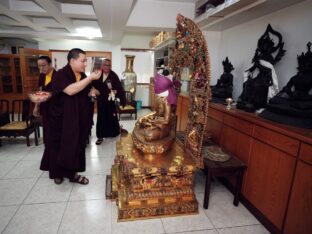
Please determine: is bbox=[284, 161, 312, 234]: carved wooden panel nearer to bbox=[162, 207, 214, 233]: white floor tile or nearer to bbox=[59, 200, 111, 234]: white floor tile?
bbox=[162, 207, 214, 233]: white floor tile

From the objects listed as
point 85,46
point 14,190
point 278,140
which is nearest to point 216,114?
point 278,140

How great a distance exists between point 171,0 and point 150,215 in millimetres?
3275

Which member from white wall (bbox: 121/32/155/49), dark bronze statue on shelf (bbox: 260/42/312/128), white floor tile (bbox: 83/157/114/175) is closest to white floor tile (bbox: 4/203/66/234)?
white floor tile (bbox: 83/157/114/175)

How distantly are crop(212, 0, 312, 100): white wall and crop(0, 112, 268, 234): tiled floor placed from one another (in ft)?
4.85

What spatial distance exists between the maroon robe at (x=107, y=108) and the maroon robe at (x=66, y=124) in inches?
42.2

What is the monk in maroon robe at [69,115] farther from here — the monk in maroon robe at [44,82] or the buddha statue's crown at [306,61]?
the buddha statue's crown at [306,61]

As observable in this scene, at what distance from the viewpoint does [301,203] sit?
4.19ft

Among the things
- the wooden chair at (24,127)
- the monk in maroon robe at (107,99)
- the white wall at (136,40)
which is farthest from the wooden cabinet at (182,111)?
the white wall at (136,40)

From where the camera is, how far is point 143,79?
6453 mm

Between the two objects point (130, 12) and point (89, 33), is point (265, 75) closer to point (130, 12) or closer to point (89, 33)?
point (130, 12)

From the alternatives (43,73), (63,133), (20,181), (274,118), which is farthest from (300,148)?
(43,73)

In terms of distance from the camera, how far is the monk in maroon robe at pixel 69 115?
1.80 meters

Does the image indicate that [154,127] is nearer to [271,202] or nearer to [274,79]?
[271,202]

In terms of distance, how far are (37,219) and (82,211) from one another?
346 mm
